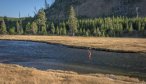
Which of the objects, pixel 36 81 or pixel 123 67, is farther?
pixel 123 67

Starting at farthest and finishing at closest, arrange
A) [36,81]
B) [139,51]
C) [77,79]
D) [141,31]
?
[141,31] → [139,51] → [77,79] → [36,81]

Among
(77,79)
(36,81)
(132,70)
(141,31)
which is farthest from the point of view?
(141,31)

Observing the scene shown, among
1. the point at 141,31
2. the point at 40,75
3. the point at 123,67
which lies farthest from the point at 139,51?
the point at 141,31

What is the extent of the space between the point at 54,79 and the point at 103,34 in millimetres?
156224

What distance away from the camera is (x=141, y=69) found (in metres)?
59.7

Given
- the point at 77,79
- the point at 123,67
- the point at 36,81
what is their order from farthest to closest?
the point at 123,67 < the point at 77,79 < the point at 36,81

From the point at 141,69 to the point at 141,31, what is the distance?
427 feet

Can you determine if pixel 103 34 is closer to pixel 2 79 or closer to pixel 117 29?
pixel 117 29

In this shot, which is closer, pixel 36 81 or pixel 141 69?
pixel 36 81

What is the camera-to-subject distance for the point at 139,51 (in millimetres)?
92875

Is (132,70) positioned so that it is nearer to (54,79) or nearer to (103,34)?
(54,79)

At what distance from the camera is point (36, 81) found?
3631 centimetres

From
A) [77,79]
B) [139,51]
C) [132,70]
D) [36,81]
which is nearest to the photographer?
[36,81]

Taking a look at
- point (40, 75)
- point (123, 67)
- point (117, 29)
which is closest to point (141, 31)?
point (117, 29)
